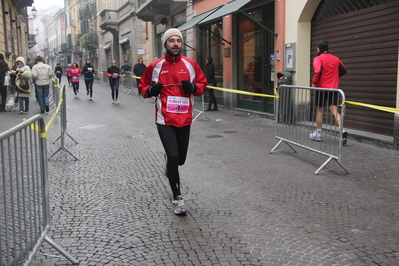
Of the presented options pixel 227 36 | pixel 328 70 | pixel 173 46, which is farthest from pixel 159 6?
pixel 173 46

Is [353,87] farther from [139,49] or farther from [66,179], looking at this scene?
[139,49]

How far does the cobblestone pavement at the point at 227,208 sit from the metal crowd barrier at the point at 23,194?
385mm

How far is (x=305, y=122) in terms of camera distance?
6.92 metres

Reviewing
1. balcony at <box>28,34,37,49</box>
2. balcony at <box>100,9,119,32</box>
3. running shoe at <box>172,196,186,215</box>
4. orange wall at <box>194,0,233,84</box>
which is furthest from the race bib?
balcony at <box>28,34,37,49</box>

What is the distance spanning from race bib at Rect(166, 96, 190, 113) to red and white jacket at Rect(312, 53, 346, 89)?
456 cm

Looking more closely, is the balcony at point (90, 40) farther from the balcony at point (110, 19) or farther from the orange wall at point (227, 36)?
the orange wall at point (227, 36)

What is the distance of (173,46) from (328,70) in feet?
15.7

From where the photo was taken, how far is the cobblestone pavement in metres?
3.62

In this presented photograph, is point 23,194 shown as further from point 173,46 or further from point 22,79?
point 22,79

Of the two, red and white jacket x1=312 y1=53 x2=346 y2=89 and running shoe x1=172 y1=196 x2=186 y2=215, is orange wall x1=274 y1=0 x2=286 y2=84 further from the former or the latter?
running shoe x1=172 y1=196 x2=186 y2=215

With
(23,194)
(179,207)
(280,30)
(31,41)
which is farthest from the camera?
(31,41)

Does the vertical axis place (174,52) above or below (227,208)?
above

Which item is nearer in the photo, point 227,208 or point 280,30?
point 227,208

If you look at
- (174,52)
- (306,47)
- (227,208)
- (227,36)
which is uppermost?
(227,36)
